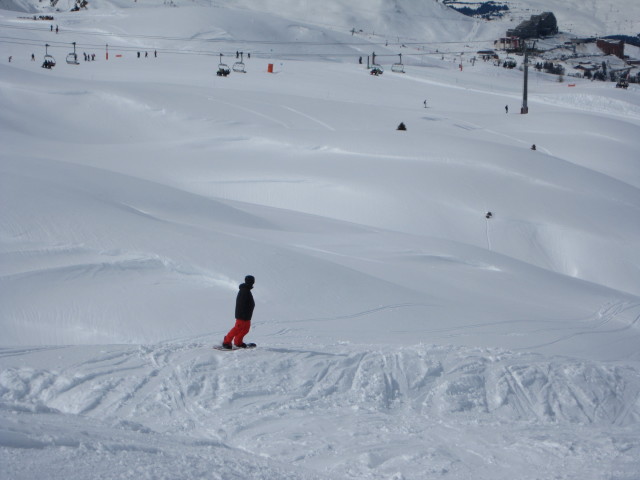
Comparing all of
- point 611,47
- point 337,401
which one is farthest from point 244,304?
point 611,47

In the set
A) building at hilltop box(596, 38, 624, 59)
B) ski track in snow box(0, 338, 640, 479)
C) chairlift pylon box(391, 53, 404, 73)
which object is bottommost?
ski track in snow box(0, 338, 640, 479)

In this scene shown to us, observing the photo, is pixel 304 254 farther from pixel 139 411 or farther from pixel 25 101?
pixel 25 101

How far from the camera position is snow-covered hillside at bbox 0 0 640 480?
5.93 metres

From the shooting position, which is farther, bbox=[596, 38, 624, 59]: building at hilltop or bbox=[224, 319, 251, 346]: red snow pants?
bbox=[596, 38, 624, 59]: building at hilltop

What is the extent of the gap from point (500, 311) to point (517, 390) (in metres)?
4.29

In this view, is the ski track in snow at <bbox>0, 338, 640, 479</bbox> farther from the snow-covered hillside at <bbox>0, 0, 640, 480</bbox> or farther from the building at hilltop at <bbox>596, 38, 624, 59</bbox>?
the building at hilltop at <bbox>596, 38, 624, 59</bbox>

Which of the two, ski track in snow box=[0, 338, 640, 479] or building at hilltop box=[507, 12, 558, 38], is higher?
building at hilltop box=[507, 12, 558, 38]

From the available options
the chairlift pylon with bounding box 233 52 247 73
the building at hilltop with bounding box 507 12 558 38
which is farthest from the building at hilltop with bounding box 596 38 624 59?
the chairlift pylon with bounding box 233 52 247 73

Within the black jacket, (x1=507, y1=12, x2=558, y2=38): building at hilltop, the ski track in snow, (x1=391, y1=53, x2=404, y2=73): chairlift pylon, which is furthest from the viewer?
(x1=507, y1=12, x2=558, y2=38): building at hilltop

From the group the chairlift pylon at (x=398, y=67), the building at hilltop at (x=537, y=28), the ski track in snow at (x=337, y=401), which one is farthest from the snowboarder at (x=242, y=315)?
the building at hilltop at (x=537, y=28)

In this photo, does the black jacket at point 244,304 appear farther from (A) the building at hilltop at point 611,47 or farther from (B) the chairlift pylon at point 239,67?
(A) the building at hilltop at point 611,47

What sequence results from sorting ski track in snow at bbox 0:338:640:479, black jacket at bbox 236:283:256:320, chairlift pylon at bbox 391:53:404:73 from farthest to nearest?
1. chairlift pylon at bbox 391:53:404:73
2. black jacket at bbox 236:283:256:320
3. ski track in snow at bbox 0:338:640:479

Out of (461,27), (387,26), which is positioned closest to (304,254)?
(387,26)

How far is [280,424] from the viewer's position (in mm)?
6418
